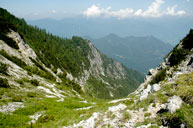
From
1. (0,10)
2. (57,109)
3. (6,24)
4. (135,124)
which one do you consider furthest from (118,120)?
(0,10)

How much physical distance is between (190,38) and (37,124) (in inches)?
2055

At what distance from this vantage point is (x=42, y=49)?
3920 inches

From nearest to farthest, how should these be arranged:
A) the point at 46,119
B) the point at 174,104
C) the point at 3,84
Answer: the point at 174,104
the point at 46,119
the point at 3,84

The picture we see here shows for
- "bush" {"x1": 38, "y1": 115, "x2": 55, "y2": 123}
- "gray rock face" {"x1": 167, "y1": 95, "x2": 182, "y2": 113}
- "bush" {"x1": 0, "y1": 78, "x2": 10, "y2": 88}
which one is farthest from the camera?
"bush" {"x1": 0, "y1": 78, "x2": 10, "y2": 88}

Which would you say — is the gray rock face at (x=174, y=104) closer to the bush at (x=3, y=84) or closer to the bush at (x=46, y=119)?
the bush at (x=46, y=119)

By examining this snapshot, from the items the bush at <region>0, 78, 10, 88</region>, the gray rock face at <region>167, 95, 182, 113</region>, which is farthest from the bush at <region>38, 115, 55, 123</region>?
the gray rock face at <region>167, 95, 182, 113</region>

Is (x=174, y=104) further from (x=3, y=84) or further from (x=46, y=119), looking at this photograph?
(x=3, y=84)

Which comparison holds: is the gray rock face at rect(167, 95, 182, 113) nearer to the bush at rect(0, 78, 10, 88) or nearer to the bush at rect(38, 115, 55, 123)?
the bush at rect(38, 115, 55, 123)

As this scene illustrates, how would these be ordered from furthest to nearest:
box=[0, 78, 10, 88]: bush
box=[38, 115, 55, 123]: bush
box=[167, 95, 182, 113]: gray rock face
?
box=[0, 78, 10, 88]: bush, box=[38, 115, 55, 123]: bush, box=[167, 95, 182, 113]: gray rock face

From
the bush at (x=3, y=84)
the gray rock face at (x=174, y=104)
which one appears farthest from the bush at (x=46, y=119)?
the gray rock face at (x=174, y=104)

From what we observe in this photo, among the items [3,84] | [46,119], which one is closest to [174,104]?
[46,119]

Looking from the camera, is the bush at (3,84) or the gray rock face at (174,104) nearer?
the gray rock face at (174,104)

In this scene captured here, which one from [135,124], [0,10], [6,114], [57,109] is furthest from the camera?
[0,10]

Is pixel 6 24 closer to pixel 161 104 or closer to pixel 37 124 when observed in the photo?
pixel 37 124
